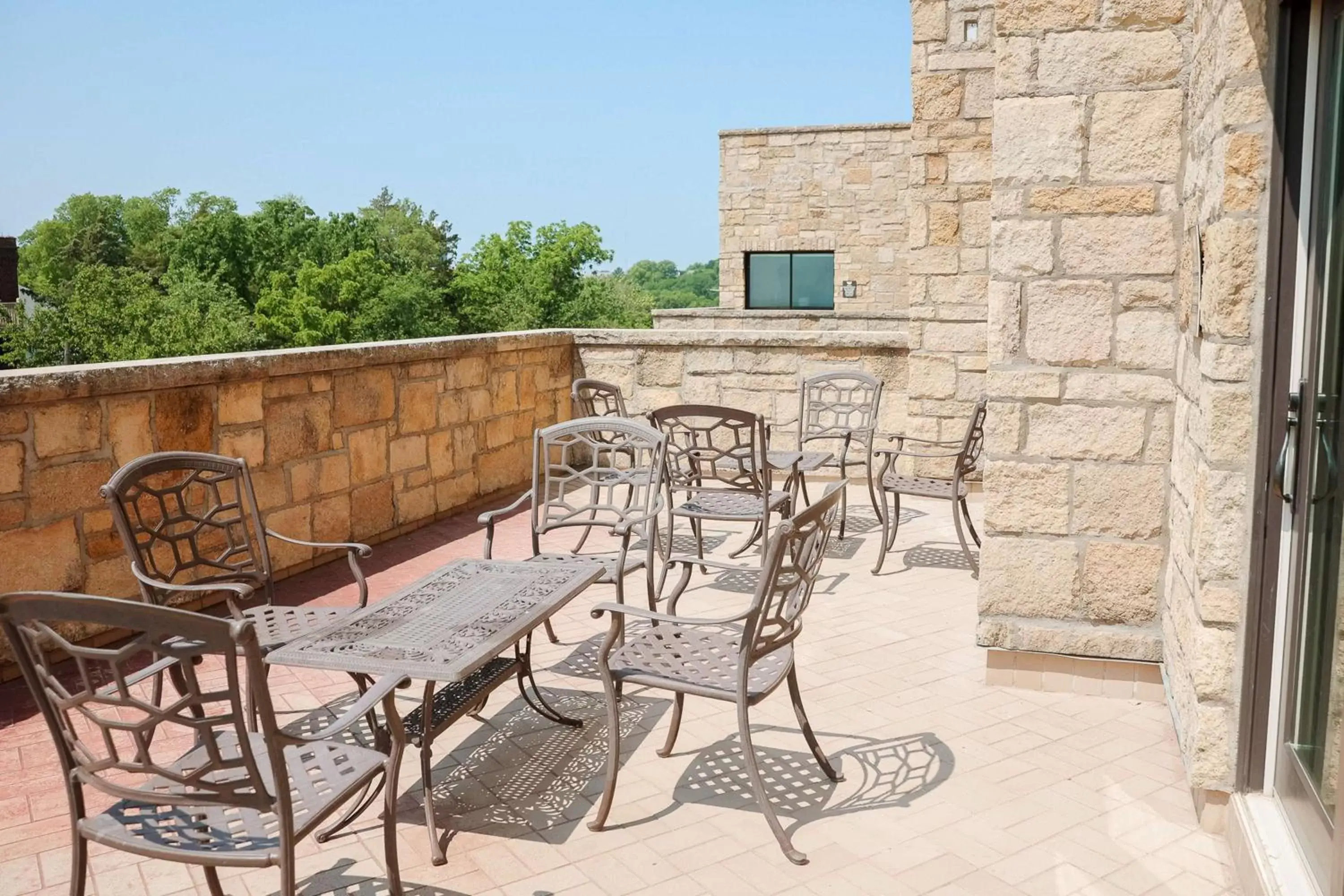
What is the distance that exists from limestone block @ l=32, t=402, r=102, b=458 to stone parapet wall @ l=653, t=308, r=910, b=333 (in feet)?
42.2

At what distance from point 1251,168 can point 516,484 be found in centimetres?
628

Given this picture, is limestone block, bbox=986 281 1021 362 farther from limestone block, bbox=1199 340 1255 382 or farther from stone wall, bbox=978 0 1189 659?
limestone block, bbox=1199 340 1255 382

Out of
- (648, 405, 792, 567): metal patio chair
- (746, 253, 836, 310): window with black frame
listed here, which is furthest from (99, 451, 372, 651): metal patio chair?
(746, 253, 836, 310): window with black frame

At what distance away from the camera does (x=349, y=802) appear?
10.9 feet

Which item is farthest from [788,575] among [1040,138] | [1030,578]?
[1040,138]

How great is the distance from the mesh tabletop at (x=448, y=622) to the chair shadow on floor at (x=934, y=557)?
296cm

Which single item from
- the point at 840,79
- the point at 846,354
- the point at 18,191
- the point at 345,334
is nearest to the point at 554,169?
the point at 840,79

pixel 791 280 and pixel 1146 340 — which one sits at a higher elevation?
pixel 791 280

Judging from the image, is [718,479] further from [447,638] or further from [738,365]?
[738,365]

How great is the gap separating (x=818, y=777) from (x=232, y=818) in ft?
6.10

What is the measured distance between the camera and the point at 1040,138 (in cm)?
421

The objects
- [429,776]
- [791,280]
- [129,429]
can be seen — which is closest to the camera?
[429,776]

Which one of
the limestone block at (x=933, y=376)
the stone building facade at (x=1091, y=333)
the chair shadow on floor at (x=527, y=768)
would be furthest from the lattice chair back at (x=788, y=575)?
the limestone block at (x=933, y=376)

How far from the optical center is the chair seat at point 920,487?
6043 mm
